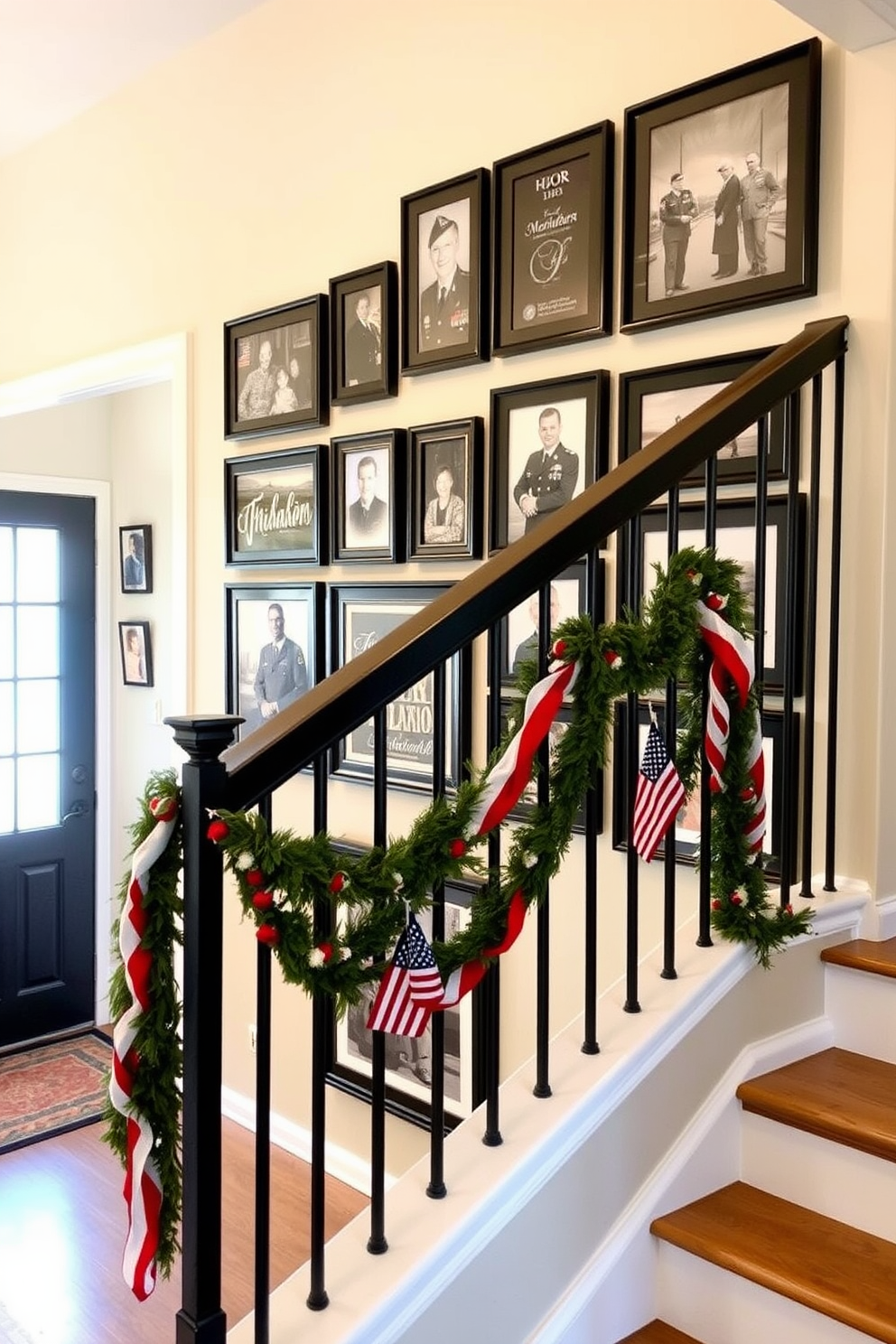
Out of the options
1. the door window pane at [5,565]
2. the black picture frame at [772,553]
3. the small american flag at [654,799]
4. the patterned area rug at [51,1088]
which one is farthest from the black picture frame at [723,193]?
the door window pane at [5,565]

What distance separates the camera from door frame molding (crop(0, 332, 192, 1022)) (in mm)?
3588

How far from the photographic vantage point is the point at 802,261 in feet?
6.79

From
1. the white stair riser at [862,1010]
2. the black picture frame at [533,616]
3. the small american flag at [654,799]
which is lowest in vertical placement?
the white stair riser at [862,1010]

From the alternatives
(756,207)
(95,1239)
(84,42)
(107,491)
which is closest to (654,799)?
(756,207)

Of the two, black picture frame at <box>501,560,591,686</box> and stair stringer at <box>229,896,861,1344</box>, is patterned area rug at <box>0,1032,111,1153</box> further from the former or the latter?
stair stringer at <box>229,896,861,1344</box>

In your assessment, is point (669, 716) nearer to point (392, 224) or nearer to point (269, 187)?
point (392, 224)

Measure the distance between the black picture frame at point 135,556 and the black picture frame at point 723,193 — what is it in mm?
2963

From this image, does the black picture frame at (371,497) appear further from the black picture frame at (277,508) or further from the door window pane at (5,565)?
the door window pane at (5,565)

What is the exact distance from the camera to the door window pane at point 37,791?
15.5 feet

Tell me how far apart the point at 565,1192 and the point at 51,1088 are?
3.30 metres

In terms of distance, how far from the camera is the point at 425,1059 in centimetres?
286

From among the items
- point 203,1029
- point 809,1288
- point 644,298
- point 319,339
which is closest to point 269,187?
point 319,339

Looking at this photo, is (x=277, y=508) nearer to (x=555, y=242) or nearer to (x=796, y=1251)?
(x=555, y=242)

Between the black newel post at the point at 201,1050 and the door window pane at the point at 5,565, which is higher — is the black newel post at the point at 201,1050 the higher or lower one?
the lower one
